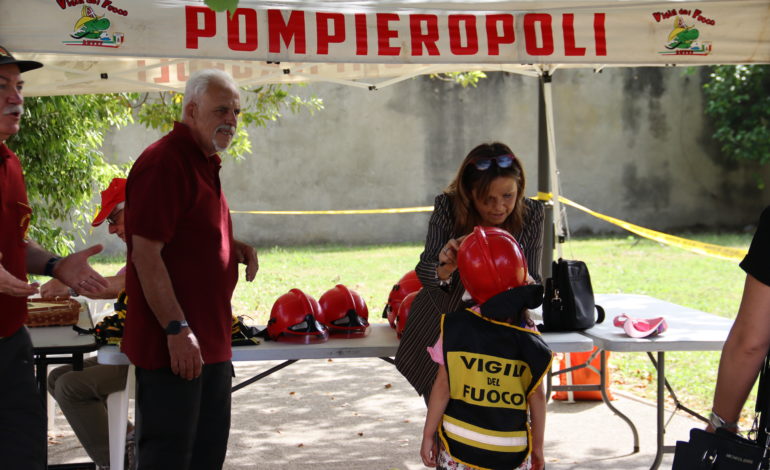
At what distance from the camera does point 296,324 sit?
4.55 meters

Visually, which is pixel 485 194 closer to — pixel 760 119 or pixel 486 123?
pixel 486 123

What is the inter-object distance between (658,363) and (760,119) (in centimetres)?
1565

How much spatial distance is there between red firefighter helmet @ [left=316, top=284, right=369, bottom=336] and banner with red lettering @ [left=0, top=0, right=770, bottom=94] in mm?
1297

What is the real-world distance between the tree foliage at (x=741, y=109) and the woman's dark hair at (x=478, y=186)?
15.8 meters

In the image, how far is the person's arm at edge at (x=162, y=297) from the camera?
3176mm

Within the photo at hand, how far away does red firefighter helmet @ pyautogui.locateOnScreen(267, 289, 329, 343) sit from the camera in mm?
4552

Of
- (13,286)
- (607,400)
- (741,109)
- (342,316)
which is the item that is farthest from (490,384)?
(741,109)

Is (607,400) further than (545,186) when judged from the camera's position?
No

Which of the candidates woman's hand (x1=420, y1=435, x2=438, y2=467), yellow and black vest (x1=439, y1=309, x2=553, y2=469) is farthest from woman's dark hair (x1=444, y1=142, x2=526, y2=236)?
woman's hand (x1=420, y1=435, x2=438, y2=467)

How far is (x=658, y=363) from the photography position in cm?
496

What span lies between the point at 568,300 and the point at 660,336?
510mm

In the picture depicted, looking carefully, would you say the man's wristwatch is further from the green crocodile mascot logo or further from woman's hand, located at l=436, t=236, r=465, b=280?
the green crocodile mascot logo

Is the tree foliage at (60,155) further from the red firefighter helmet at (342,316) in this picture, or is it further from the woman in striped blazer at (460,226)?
the woman in striped blazer at (460,226)

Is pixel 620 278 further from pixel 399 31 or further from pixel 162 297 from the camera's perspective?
pixel 162 297
